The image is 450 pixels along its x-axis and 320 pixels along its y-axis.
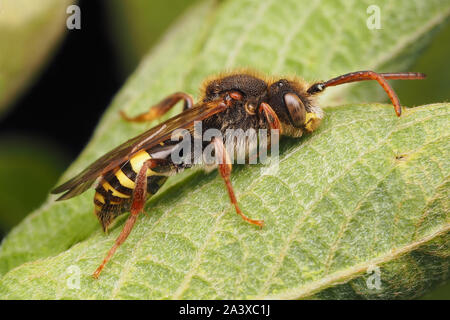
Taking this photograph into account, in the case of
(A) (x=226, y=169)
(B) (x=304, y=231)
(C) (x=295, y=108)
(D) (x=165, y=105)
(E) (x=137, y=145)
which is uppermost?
(D) (x=165, y=105)

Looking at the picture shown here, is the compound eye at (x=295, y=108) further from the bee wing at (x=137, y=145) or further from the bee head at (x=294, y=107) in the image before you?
the bee wing at (x=137, y=145)

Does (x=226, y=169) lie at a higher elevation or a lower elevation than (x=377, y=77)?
lower

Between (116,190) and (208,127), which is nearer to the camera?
(116,190)

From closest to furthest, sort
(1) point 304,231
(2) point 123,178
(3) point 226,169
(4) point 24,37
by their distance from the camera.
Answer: (1) point 304,231 < (3) point 226,169 < (2) point 123,178 < (4) point 24,37

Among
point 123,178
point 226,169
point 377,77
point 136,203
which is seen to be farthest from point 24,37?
point 377,77

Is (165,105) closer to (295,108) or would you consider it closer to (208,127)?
(208,127)

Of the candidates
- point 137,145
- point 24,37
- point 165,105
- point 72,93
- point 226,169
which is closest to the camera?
point 226,169

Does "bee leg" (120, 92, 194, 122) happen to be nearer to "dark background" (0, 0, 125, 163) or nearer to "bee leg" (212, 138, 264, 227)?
"bee leg" (212, 138, 264, 227)
